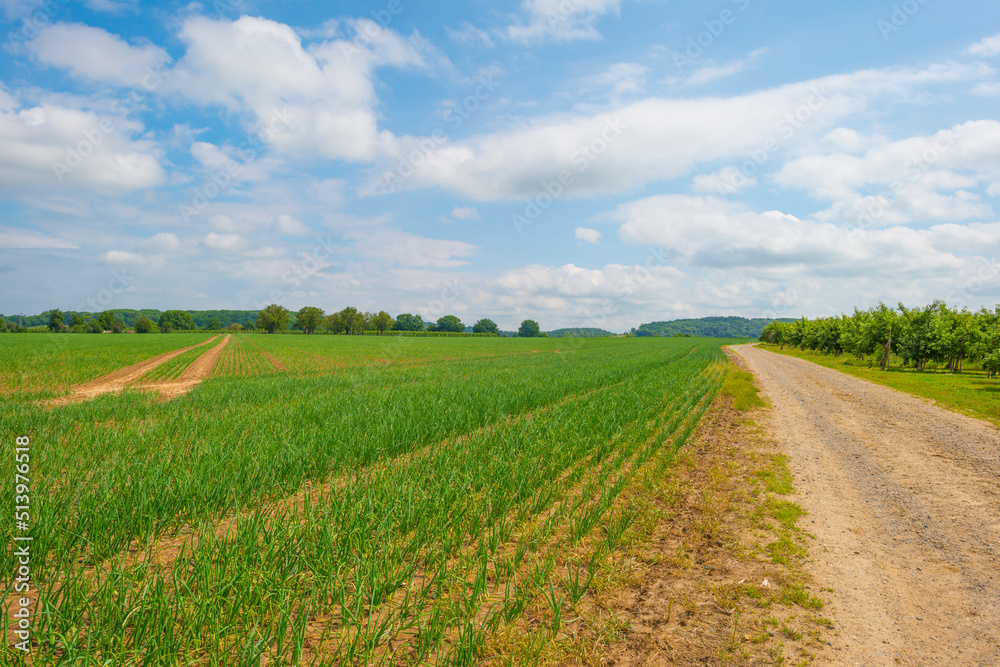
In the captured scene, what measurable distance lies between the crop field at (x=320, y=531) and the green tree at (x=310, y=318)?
15233 centimetres

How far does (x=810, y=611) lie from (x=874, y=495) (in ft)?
13.5

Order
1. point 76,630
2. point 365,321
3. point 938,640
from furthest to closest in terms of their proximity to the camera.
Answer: point 365,321, point 938,640, point 76,630

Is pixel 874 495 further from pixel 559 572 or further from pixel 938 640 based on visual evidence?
pixel 559 572

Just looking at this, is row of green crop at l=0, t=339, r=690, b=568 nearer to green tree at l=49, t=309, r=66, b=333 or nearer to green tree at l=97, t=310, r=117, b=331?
green tree at l=97, t=310, r=117, b=331

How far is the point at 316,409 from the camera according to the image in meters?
10.6

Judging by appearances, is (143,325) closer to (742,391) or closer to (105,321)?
(105,321)

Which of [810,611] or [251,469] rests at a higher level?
[251,469]

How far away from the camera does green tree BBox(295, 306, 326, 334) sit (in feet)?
497

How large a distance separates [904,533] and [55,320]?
582ft

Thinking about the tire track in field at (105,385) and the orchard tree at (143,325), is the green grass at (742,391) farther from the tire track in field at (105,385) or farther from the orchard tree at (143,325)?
the orchard tree at (143,325)

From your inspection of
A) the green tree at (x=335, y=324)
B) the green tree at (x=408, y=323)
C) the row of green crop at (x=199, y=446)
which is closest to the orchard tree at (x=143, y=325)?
the green tree at (x=335, y=324)

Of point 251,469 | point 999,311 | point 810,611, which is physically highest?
point 999,311

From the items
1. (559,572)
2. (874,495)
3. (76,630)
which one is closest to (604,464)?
(559,572)

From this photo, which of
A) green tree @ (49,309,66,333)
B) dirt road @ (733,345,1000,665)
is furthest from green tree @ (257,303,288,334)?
dirt road @ (733,345,1000,665)
